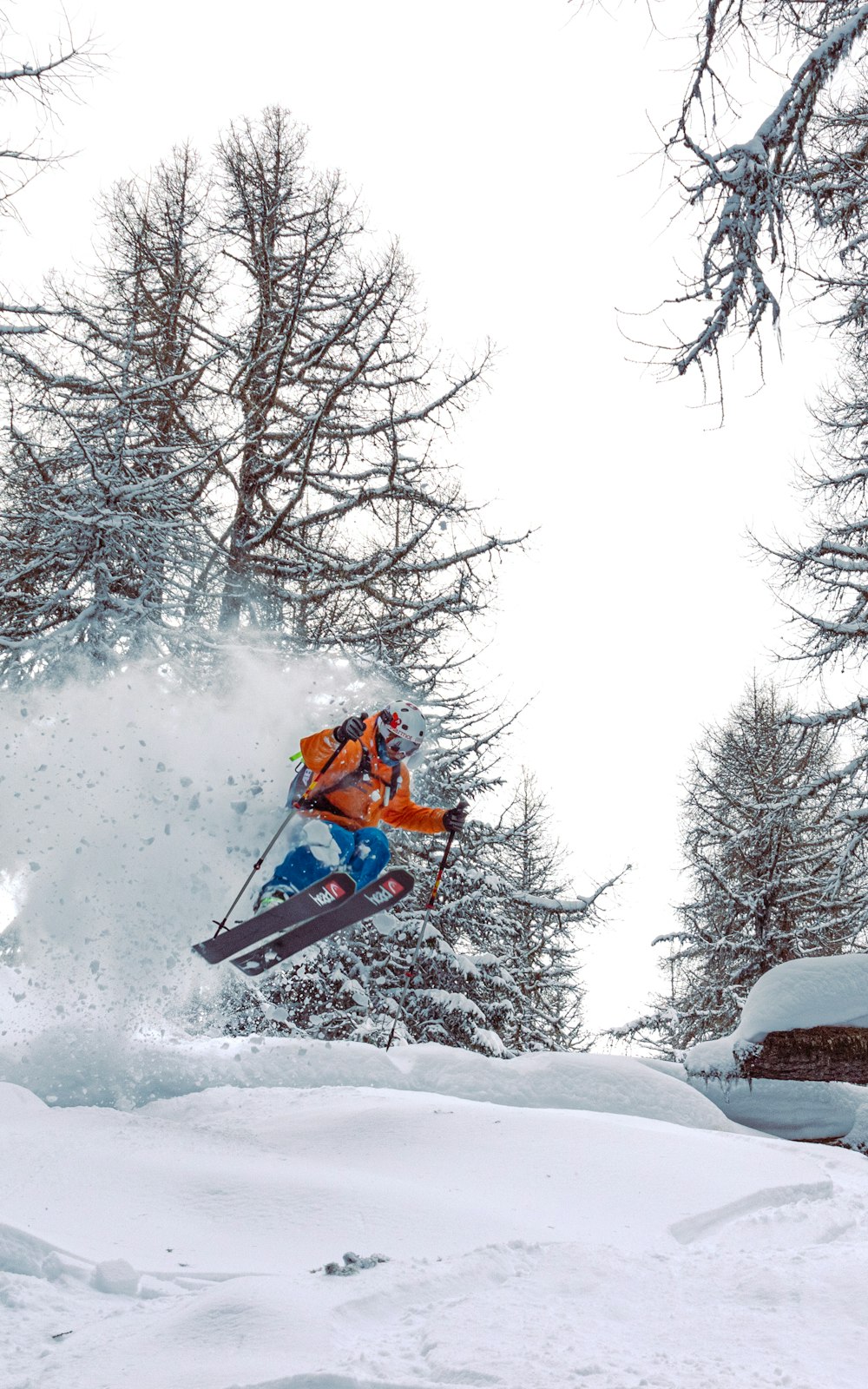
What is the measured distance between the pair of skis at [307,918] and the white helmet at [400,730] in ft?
3.51

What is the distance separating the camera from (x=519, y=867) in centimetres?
2206

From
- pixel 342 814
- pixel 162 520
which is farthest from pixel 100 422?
pixel 342 814

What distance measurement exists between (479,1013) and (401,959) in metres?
1.45

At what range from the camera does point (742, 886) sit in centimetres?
1909

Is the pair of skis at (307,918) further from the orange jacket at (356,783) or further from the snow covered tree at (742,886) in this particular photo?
the snow covered tree at (742,886)

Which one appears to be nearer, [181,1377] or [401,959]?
[181,1377]

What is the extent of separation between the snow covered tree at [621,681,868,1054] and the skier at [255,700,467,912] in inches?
372

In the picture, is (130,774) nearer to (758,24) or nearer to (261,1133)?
(261,1133)

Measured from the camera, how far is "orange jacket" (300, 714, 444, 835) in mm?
7988

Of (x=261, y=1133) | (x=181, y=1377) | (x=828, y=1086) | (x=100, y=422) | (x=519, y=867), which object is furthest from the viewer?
(x=519, y=867)

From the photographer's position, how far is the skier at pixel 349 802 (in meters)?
8.00

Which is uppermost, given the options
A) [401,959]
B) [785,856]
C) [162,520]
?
[162,520]

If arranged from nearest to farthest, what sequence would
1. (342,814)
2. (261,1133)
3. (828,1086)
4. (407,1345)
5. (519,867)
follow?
(407,1345), (261,1133), (342,814), (828,1086), (519,867)

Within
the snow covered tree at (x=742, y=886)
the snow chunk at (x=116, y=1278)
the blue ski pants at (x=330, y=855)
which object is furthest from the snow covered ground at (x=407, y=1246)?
the snow covered tree at (x=742, y=886)
